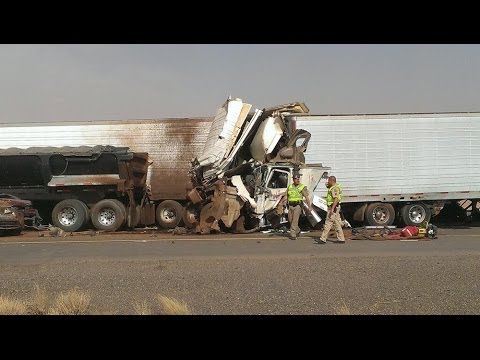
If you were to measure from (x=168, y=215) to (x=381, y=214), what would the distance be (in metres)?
7.37

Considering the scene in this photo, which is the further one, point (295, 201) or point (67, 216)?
point (67, 216)

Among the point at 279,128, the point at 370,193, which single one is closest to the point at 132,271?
the point at 279,128

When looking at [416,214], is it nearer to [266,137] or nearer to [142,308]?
[266,137]

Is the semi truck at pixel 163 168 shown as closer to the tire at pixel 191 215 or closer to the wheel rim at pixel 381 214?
the tire at pixel 191 215

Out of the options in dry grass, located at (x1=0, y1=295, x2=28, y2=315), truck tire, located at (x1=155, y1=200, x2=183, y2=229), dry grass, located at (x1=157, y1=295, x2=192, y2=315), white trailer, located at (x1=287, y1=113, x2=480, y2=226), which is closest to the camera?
dry grass, located at (x1=157, y1=295, x2=192, y2=315)

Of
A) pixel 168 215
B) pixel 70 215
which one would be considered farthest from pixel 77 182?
pixel 168 215

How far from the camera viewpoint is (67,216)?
18312 millimetres

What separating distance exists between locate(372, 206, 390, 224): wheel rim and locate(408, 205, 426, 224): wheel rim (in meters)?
0.78

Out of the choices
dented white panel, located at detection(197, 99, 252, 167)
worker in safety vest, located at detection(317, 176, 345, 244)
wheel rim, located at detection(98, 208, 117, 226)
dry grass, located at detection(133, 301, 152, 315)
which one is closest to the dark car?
wheel rim, located at detection(98, 208, 117, 226)

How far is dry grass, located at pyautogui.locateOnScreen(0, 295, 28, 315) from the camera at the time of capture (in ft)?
22.2

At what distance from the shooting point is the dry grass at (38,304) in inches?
276

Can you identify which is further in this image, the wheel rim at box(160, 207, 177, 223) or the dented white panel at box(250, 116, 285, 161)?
the wheel rim at box(160, 207, 177, 223)

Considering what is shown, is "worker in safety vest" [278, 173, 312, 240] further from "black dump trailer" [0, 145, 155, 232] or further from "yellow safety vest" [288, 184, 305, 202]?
"black dump trailer" [0, 145, 155, 232]
